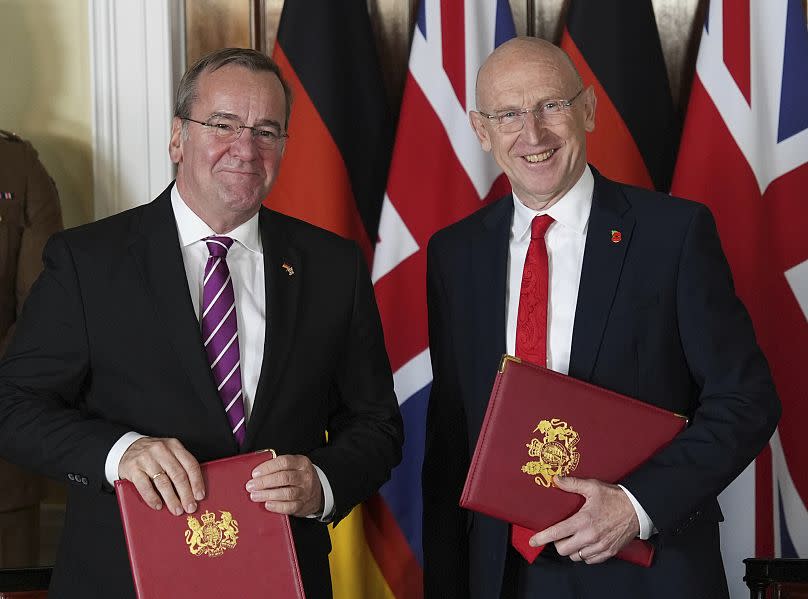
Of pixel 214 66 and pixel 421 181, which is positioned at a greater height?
pixel 214 66

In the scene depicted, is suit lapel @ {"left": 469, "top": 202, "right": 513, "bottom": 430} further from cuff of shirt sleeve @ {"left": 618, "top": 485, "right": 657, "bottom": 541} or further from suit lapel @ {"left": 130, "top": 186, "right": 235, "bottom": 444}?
suit lapel @ {"left": 130, "top": 186, "right": 235, "bottom": 444}

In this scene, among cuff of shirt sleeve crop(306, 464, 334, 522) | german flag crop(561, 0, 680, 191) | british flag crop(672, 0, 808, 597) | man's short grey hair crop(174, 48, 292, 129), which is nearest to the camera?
cuff of shirt sleeve crop(306, 464, 334, 522)

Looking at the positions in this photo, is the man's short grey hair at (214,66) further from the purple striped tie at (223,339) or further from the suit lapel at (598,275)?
the suit lapel at (598,275)

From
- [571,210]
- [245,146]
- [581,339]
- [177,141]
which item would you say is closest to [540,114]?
[571,210]

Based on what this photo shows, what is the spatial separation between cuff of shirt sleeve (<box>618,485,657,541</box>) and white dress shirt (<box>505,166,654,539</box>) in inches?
10.1

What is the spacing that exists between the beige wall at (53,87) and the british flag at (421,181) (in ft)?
2.92

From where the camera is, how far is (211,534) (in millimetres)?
1489

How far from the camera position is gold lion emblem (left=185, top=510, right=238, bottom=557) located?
148cm

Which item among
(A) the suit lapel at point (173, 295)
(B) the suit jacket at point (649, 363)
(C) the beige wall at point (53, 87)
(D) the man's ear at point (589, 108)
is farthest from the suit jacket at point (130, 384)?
(C) the beige wall at point (53, 87)

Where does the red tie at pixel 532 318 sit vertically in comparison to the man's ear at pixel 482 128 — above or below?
below

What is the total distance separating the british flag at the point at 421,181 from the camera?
2801mm

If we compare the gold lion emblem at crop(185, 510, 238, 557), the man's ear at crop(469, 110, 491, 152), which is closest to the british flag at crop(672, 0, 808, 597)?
the man's ear at crop(469, 110, 491, 152)

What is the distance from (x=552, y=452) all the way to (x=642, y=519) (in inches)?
7.3

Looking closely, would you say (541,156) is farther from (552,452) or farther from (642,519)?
(642,519)
